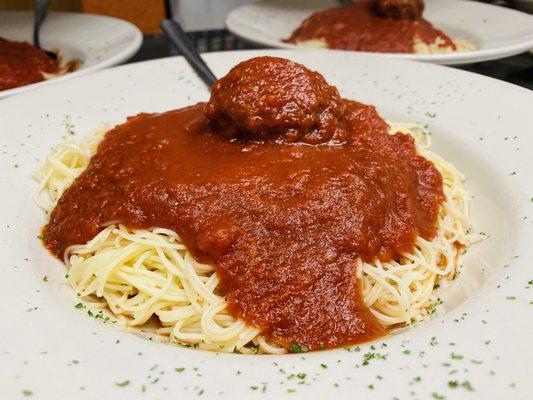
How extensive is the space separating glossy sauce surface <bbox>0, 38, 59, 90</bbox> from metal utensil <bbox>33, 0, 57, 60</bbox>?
0.26 meters

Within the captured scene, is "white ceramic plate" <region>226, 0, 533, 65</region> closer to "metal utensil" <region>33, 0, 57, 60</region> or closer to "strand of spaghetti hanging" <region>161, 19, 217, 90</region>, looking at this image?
"strand of spaghetti hanging" <region>161, 19, 217, 90</region>

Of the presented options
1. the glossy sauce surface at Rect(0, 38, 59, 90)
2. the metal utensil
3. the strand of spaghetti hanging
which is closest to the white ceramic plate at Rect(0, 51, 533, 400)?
the strand of spaghetti hanging

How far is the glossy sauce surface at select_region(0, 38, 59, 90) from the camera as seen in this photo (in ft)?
19.6

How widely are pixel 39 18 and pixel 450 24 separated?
17.9 feet

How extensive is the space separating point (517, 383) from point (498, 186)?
77.7 inches

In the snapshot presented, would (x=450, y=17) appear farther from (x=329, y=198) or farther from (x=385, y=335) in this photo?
(x=385, y=335)

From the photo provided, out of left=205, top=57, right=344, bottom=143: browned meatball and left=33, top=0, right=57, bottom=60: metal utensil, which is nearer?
left=205, top=57, right=344, bottom=143: browned meatball

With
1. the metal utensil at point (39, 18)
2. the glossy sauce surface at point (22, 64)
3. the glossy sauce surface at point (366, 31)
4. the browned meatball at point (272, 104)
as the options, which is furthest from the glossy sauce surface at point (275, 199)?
the metal utensil at point (39, 18)

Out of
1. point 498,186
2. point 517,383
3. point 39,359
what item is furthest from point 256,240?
point 498,186

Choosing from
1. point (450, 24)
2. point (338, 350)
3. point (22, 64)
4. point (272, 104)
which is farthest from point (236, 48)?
point (338, 350)

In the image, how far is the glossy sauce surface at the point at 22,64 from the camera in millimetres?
5961

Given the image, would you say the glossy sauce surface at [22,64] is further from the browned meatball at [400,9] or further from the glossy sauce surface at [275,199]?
the browned meatball at [400,9]

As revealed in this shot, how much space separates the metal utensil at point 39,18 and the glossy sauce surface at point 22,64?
0.26m

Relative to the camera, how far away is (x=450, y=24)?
8.09 metres
